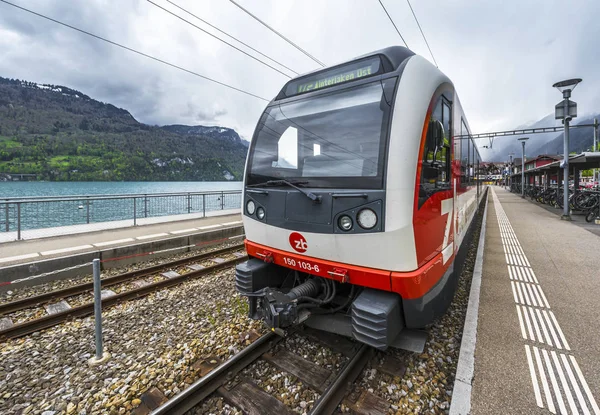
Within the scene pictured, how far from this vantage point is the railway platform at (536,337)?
7.68ft

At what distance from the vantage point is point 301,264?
9.36ft

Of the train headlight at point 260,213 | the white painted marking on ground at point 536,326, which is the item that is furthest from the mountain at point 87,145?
the white painted marking on ground at point 536,326

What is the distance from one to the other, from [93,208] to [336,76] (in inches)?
357

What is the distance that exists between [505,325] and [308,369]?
2.55m

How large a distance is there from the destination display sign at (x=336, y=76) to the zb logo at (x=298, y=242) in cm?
157

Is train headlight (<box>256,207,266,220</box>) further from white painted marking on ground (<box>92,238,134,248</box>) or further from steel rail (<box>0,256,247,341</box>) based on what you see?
white painted marking on ground (<box>92,238,134,248</box>)

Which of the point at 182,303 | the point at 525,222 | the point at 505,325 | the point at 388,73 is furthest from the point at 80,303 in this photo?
the point at 525,222

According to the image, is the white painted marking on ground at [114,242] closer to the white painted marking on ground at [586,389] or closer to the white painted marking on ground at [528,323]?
the white painted marking on ground at [528,323]

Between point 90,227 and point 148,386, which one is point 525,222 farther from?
point 90,227

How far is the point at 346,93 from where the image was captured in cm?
280

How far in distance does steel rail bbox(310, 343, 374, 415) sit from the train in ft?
0.92

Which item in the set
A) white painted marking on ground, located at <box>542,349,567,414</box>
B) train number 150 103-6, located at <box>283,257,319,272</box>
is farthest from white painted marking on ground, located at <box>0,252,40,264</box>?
white painted marking on ground, located at <box>542,349,567,414</box>

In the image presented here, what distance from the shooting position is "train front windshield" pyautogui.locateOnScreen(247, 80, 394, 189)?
8.13 ft

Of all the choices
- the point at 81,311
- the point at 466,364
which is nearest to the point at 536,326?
the point at 466,364
